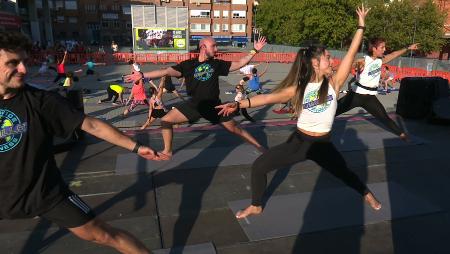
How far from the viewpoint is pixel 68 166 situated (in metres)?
6.27

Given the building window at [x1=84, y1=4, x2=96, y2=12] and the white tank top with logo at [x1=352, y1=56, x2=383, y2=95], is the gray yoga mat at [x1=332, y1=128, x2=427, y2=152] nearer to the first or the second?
the white tank top with logo at [x1=352, y1=56, x2=383, y2=95]

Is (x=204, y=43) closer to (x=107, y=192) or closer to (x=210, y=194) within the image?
(x=210, y=194)

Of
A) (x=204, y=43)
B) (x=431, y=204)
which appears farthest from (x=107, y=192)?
(x=431, y=204)

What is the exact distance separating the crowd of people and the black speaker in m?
2.93

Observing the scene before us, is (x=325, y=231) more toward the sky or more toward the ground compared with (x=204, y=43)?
more toward the ground

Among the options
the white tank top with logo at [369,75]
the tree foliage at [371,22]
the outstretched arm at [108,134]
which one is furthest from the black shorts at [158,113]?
the tree foliage at [371,22]

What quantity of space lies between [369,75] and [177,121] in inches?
144

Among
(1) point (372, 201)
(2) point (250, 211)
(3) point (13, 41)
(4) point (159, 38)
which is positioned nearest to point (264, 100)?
(2) point (250, 211)

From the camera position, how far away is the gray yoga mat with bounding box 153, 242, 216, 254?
3.72 meters

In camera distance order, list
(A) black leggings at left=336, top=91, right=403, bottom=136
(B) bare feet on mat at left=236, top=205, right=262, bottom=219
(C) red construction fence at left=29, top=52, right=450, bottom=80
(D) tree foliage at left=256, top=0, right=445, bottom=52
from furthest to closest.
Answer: (C) red construction fence at left=29, top=52, right=450, bottom=80 → (D) tree foliage at left=256, top=0, right=445, bottom=52 → (A) black leggings at left=336, top=91, right=403, bottom=136 → (B) bare feet on mat at left=236, top=205, right=262, bottom=219

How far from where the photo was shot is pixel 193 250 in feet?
12.3

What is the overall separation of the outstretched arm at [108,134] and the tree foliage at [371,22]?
1098 inches

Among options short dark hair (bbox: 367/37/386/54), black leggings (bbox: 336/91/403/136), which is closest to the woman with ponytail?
short dark hair (bbox: 367/37/386/54)

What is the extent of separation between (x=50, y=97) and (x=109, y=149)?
15.8 feet
